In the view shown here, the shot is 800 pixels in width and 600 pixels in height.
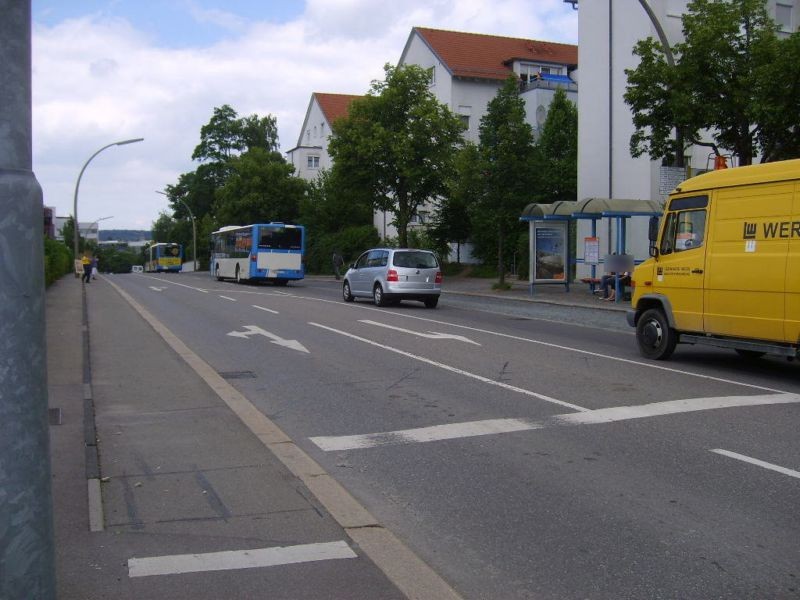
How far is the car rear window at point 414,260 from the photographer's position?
23.8m

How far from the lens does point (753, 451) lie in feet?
22.7

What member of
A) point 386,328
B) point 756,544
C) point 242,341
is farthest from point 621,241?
point 756,544

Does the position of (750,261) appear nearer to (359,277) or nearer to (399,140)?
(359,277)

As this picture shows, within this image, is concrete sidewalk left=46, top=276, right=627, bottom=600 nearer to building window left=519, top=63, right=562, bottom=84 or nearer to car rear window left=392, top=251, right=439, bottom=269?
car rear window left=392, top=251, right=439, bottom=269

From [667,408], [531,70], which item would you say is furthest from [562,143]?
[667,408]

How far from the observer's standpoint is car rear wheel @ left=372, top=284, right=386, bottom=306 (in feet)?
78.7

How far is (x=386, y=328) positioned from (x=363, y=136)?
22.0 m

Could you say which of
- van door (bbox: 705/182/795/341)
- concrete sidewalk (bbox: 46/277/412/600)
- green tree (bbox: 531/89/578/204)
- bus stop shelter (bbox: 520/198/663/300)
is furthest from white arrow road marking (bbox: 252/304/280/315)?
green tree (bbox: 531/89/578/204)

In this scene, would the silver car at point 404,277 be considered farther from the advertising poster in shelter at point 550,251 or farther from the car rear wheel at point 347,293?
the advertising poster in shelter at point 550,251

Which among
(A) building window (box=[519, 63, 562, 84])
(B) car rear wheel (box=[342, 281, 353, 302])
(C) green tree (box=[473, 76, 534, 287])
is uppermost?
(A) building window (box=[519, 63, 562, 84])

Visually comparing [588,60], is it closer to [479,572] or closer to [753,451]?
[753,451]

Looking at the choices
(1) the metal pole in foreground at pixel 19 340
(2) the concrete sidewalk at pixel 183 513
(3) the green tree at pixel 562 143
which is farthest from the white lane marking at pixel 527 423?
(3) the green tree at pixel 562 143

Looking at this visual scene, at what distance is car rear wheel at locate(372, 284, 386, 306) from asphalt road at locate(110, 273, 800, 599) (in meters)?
9.10

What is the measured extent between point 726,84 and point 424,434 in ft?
53.3
